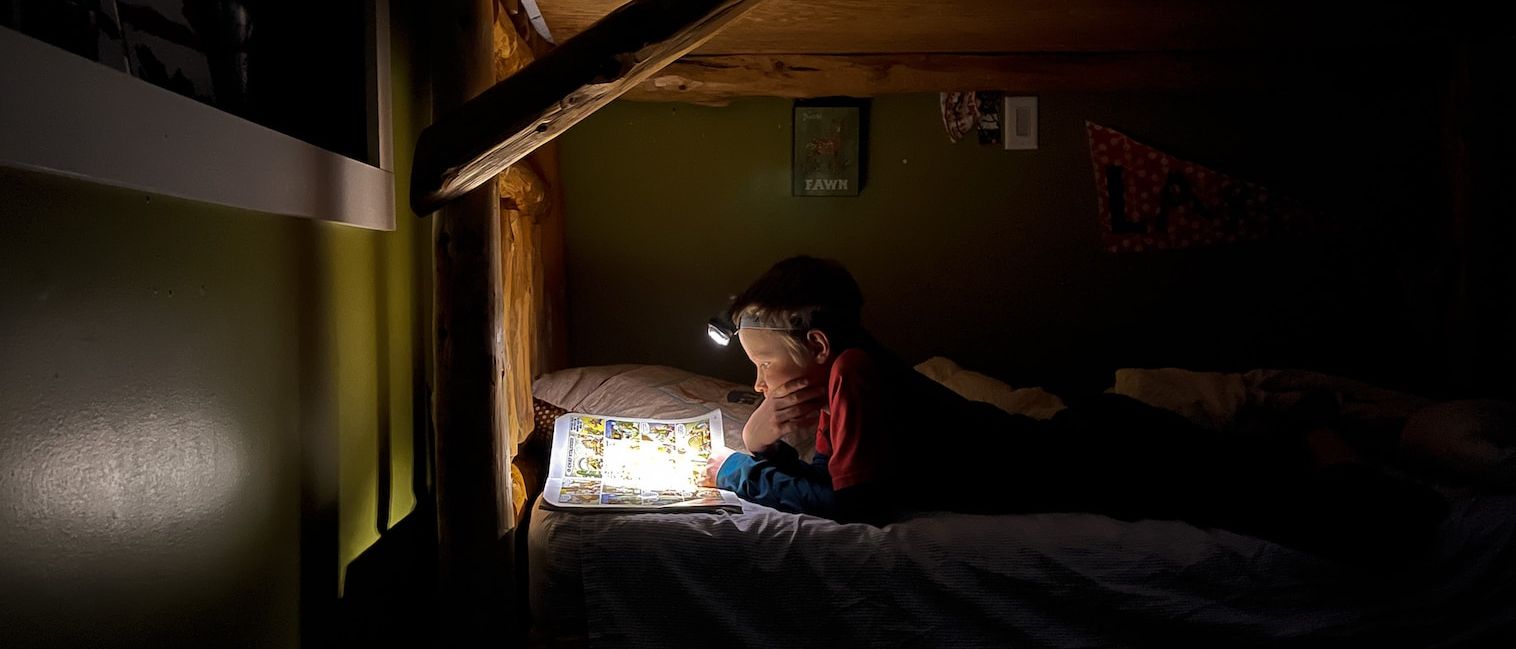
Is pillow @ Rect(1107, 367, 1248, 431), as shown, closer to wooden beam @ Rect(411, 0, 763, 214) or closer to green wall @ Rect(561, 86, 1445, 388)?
green wall @ Rect(561, 86, 1445, 388)

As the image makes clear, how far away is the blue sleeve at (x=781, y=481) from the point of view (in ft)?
6.42

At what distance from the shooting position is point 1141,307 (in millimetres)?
3947

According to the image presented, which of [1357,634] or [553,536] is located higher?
[553,536]

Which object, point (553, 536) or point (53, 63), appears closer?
point (53, 63)

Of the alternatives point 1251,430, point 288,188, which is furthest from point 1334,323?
point 288,188

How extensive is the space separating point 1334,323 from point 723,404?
2751 mm

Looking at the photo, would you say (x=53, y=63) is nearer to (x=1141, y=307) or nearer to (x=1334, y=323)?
(x=1141, y=307)

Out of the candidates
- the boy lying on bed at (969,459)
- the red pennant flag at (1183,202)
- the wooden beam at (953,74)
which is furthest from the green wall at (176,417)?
the red pennant flag at (1183,202)

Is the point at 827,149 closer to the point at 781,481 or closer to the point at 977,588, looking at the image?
the point at 781,481

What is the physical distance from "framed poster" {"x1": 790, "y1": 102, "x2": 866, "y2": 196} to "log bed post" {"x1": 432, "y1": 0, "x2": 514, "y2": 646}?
6.92 ft

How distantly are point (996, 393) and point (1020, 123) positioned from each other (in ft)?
4.56

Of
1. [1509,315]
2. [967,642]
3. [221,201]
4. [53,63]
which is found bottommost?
[967,642]

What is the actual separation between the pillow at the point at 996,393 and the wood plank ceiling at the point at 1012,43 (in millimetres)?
1203

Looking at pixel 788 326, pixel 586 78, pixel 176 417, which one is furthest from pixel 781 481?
pixel 176 417
